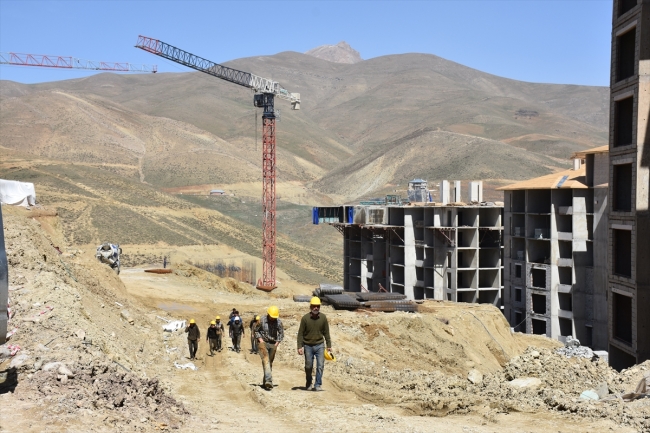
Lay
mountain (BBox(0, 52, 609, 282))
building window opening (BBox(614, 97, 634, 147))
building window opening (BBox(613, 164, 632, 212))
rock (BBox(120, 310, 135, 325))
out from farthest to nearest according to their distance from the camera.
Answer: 1. mountain (BBox(0, 52, 609, 282))
2. building window opening (BBox(614, 97, 634, 147))
3. building window opening (BBox(613, 164, 632, 212))
4. rock (BBox(120, 310, 135, 325))

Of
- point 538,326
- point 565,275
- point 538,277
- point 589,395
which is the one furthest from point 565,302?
point 589,395

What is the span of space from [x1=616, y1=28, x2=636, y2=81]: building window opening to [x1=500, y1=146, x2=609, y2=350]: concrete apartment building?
42.8 ft

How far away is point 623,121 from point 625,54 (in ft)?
8.97

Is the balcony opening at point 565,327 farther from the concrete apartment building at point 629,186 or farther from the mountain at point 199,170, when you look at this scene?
the mountain at point 199,170

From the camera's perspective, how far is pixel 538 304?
158 feet

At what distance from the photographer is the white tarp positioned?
124 ft

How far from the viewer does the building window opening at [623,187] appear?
1137 inches

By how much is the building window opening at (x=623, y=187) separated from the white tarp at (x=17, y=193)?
29.4 meters

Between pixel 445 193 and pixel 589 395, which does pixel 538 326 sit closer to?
pixel 445 193

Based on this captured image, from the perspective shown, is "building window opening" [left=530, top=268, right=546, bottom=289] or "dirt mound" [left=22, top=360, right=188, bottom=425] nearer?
"dirt mound" [left=22, top=360, right=188, bottom=425]

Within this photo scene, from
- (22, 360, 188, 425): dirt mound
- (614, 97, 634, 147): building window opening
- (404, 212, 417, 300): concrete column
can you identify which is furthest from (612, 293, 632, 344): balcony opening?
(404, 212, 417, 300): concrete column

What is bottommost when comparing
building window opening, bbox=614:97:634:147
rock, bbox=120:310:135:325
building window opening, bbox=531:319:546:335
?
building window opening, bbox=531:319:546:335

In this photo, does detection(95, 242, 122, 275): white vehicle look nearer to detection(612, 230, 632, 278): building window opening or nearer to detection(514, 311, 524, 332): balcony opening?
detection(612, 230, 632, 278): building window opening

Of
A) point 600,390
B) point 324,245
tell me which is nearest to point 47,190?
point 324,245
